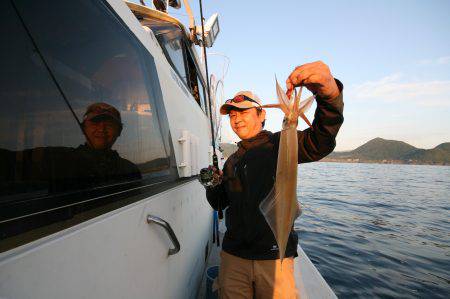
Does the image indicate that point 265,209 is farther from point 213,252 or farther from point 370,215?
point 370,215

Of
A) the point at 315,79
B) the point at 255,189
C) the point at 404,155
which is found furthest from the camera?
the point at 404,155

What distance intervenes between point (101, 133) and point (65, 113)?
0.30m

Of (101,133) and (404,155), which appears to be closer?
(101,133)

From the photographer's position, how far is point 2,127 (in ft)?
2.66

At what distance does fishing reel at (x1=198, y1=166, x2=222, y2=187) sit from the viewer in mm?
2691

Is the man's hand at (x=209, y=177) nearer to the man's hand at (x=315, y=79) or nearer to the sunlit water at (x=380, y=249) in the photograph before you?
the man's hand at (x=315, y=79)

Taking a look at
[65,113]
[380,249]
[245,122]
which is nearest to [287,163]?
[245,122]

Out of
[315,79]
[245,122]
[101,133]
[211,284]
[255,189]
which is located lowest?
[211,284]

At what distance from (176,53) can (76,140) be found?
9.53 ft

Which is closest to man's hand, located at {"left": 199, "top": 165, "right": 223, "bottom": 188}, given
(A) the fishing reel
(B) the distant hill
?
(A) the fishing reel

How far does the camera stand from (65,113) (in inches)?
43.6

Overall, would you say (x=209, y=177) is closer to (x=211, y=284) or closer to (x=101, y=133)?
(x=101, y=133)

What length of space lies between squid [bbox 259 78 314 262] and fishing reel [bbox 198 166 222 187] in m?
0.81

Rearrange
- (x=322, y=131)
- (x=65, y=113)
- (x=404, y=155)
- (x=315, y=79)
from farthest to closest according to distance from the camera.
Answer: (x=404, y=155) → (x=322, y=131) → (x=315, y=79) → (x=65, y=113)
